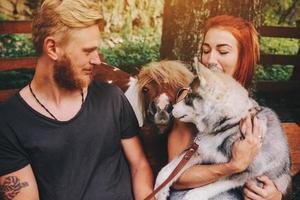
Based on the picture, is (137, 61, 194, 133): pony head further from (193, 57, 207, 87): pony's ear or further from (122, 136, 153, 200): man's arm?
(193, 57, 207, 87): pony's ear

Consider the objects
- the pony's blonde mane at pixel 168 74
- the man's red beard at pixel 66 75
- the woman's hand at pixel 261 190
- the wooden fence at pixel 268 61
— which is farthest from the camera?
the wooden fence at pixel 268 61

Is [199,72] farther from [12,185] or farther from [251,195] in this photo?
[12,185]

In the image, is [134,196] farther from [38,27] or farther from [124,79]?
[38,27]

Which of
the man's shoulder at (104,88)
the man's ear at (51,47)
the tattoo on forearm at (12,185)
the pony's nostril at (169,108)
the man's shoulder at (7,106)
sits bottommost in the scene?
the tattoo on forearm at (12,185)

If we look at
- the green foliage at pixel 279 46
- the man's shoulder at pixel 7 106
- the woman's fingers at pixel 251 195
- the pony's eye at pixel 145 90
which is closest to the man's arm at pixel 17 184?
the man's shoulder at pixel 7 106

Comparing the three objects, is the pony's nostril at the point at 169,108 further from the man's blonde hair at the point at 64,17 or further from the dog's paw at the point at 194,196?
the man's blonde hair at the point at 64,17

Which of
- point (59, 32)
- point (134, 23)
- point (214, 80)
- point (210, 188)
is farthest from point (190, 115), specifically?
point (134, 23)

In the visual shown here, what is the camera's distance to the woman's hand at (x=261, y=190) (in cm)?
226

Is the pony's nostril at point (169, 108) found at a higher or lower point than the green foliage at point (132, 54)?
lower

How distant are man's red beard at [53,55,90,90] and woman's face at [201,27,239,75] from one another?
2.33ft

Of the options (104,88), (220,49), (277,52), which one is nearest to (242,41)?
(220,49)

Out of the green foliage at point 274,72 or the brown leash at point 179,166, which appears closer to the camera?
the brown leash at point 179,166

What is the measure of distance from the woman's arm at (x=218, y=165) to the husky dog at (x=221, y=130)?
0.15 feet

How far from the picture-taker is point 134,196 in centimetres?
247
